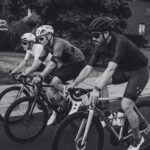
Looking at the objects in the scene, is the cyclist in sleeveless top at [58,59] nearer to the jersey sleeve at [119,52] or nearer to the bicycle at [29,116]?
the bicycle at [29,116]

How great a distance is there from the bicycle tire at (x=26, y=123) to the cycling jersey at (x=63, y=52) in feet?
2.76

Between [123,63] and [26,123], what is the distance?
1904mm

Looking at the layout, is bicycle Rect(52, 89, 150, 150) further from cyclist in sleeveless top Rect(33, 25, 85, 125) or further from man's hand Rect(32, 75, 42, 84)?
cyclist in sleeveless top Rect(33, 25, 85, 125)

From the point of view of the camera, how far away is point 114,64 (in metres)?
4.82

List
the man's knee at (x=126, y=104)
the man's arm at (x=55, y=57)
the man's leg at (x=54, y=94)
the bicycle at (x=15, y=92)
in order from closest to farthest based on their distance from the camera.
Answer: the man's knee at (x=126, y=104) → the man's arm at (x=55, y=57) → the man's leg at (x=54, y=94) → the bicycle at (x=15, y=92)

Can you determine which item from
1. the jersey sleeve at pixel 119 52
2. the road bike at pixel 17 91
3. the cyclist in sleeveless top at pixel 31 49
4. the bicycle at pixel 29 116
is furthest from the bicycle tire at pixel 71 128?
the cyclist in sleeveless top at pixel 31 49

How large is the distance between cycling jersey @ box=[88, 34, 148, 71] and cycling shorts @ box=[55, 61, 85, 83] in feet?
5.68

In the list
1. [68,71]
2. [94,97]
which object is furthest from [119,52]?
[68,71]

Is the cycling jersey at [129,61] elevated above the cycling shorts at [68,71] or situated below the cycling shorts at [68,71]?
above

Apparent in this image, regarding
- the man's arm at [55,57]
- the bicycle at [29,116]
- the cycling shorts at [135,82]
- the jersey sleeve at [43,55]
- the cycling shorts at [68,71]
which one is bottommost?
the bicycle at [29,116]

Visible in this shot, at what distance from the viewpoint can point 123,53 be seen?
4.91m

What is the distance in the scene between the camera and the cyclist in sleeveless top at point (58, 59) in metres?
6.34

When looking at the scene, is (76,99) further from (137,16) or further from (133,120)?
(137,16)

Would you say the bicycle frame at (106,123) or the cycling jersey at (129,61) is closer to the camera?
the bicycle frame at (106,123)
